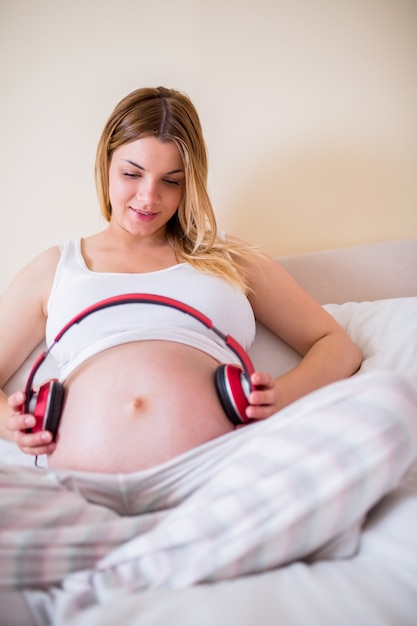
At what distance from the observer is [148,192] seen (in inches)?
37.3

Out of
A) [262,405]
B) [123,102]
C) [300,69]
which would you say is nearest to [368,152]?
[300,69]

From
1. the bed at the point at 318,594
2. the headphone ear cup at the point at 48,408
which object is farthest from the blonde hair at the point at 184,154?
the bed at the point at 318,594

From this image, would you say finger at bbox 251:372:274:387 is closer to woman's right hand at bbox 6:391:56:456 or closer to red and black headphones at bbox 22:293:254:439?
red and black headphones at bbox 22:293:254:439

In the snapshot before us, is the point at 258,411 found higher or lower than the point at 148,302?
lower

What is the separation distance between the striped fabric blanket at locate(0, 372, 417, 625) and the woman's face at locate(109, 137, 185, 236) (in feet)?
1.92

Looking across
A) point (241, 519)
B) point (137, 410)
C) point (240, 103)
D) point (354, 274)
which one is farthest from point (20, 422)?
point (240, 103)

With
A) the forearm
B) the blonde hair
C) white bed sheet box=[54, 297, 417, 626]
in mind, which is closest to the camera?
white bed sheet box=[54, 297, 417, 626]

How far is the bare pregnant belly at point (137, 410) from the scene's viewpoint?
0.71 m

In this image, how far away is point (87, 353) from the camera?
34.6 inches

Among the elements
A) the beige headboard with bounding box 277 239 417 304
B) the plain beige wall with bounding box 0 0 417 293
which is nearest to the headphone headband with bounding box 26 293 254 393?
the beige headboard with bounding box 277 239 417 304

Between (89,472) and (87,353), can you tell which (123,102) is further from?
(89,472)

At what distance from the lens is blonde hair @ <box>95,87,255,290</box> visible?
980mm

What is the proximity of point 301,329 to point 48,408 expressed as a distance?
559 millimetres

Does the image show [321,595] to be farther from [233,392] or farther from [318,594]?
[233,392]
